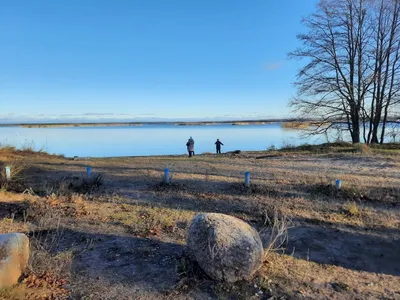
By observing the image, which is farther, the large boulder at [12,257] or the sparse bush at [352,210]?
the sparse bush at [352,210]

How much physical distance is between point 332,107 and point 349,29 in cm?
513

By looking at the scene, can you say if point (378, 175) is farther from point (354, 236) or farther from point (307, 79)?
point (307, 79)

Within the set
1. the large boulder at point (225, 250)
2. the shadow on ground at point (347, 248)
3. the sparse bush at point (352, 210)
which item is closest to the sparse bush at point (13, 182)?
the large boulder at point (225, 250)

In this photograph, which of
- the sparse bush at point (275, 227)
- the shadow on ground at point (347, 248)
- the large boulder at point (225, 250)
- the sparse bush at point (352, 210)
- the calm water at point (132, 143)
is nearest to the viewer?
the large boulder at point (225, 250)

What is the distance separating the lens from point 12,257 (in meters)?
3.49

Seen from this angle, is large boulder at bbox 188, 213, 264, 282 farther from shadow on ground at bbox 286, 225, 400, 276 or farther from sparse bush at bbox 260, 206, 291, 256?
sparse bush at bbox 260, 206, 291, 256

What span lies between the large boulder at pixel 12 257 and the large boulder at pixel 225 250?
190 centimetres

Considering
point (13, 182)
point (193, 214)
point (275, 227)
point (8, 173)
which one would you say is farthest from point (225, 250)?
point (13, 182)

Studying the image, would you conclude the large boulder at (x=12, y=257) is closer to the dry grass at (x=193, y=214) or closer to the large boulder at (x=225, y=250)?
the dry grass at (x=193, y=214)

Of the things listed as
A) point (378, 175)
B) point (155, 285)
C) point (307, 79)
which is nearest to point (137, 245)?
point (155, 285)

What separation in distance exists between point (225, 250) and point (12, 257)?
2299 millimetres

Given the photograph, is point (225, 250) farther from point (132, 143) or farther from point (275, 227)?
point (132, 143)

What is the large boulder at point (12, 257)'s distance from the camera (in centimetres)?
336

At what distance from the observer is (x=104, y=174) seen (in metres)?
9.84
